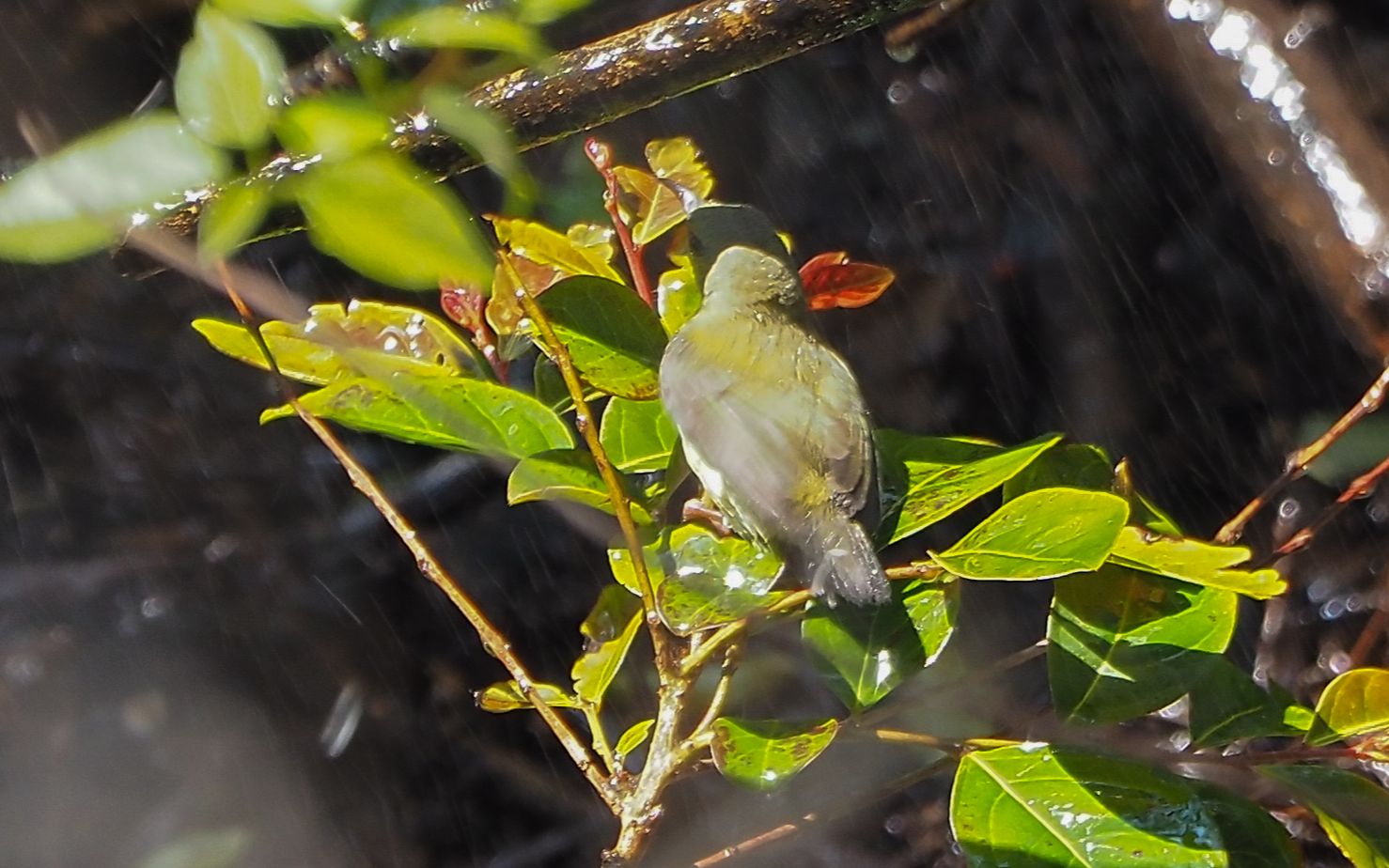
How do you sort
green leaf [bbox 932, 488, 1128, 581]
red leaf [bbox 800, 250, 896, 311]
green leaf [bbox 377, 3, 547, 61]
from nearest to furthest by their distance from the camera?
1. green leaf [bbox 377, 3, 547, 61]
2. green leaf [bbox 932, 488, 1128, 581]
3. red leaf [bbox 800, 250, 896, 311]

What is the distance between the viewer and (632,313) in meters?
0.92

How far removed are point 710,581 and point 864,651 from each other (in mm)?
132

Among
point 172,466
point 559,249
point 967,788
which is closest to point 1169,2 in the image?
point 559,249

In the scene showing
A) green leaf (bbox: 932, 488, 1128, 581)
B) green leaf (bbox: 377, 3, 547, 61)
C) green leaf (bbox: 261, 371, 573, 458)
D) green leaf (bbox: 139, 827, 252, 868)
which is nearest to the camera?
green leaf (bbox: 377, 3, 547, 61)

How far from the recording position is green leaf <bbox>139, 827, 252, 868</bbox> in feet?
5.65

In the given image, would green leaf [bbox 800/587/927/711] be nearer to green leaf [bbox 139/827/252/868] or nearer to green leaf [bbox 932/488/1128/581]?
green leaf [bbox 932/488/1128/581]

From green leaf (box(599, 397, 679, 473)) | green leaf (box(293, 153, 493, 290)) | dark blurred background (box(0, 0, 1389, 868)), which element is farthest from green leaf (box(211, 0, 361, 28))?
dark blurred background (box(0, 0, 1389, 868))

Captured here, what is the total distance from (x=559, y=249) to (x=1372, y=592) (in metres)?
1.90

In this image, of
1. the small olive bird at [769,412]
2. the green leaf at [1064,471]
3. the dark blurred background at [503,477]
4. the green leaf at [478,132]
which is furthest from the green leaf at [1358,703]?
the dark blurred background at [503,477]

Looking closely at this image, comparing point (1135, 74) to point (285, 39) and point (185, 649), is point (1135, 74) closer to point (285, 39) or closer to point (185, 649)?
point (285, 39)

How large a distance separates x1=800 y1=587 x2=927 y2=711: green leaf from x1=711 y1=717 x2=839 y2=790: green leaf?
48 mm

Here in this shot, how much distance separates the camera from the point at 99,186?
546 millimetres

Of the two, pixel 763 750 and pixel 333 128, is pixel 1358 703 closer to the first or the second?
pixel 763 750

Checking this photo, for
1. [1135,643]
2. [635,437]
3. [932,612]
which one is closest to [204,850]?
[635,437]
